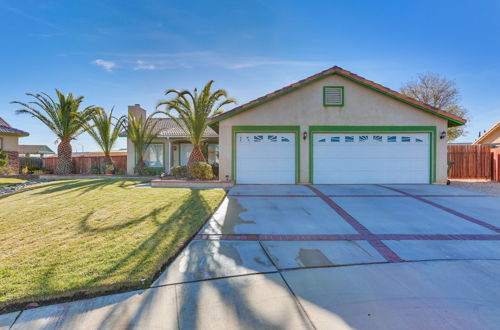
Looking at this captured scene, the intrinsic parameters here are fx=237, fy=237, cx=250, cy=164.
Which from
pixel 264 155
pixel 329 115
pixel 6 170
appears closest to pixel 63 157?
pixel 6 170

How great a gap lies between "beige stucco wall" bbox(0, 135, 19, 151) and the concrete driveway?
23789 millimetres

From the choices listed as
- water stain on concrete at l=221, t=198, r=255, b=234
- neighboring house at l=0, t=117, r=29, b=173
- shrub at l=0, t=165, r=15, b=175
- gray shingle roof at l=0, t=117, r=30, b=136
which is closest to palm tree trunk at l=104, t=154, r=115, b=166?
shrub at l=0, t=165, r=15, b=175

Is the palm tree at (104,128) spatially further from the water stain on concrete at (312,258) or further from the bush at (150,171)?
the water stain on concrete at (312,258)

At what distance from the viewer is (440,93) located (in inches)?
923

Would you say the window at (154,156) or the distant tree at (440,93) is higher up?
the distant tree at (440,93)

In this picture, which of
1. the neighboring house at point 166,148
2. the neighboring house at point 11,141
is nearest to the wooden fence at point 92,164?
the neighboring house at point 166,148

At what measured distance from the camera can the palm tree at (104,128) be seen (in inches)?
651

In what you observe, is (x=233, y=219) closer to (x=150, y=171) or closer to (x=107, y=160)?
(x=150, y=171)

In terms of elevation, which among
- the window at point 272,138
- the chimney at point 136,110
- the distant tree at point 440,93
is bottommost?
the window at point 272,138

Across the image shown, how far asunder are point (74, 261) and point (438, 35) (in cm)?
1738

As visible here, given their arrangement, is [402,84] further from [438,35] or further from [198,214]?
[198,214]

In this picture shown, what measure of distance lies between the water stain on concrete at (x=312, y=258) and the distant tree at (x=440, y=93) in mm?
26401

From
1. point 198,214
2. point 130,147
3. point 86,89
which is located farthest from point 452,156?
point 86,89

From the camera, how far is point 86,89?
1639 cm
